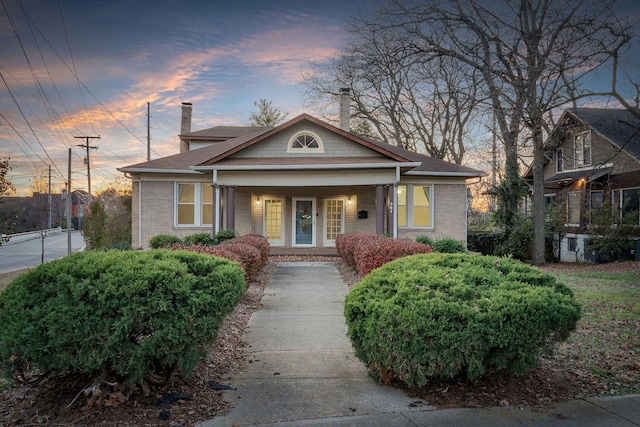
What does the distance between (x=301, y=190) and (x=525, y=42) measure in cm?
1005

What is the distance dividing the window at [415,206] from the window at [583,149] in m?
9.41

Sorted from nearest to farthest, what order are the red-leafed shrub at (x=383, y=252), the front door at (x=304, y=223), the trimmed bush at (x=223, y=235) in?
the red-leafed shrub at (x=383, y=252) < the trimmed bush at (x=223, y=235) < the front door at (x=304, y=223)

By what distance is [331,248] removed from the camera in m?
18.0

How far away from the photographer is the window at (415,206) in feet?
56.4

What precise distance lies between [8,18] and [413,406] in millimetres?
13393

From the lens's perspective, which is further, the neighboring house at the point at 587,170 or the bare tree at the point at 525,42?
the neighboring house at the point at 587,170

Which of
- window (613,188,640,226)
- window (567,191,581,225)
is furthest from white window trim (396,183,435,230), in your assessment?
window (567,191,581,225)

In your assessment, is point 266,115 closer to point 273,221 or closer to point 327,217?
point 273,221

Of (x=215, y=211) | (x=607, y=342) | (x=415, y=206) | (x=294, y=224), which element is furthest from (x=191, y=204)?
(x=607, y=342)

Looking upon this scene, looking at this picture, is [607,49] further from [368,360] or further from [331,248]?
[331,248]

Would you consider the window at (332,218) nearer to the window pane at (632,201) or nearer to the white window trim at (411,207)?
the white window trim at (411,207)

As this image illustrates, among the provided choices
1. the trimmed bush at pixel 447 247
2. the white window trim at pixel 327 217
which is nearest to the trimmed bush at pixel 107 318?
the trimmed bush at pixel 447 247

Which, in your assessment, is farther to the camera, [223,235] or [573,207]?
[573,207]

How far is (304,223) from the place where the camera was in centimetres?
1823
